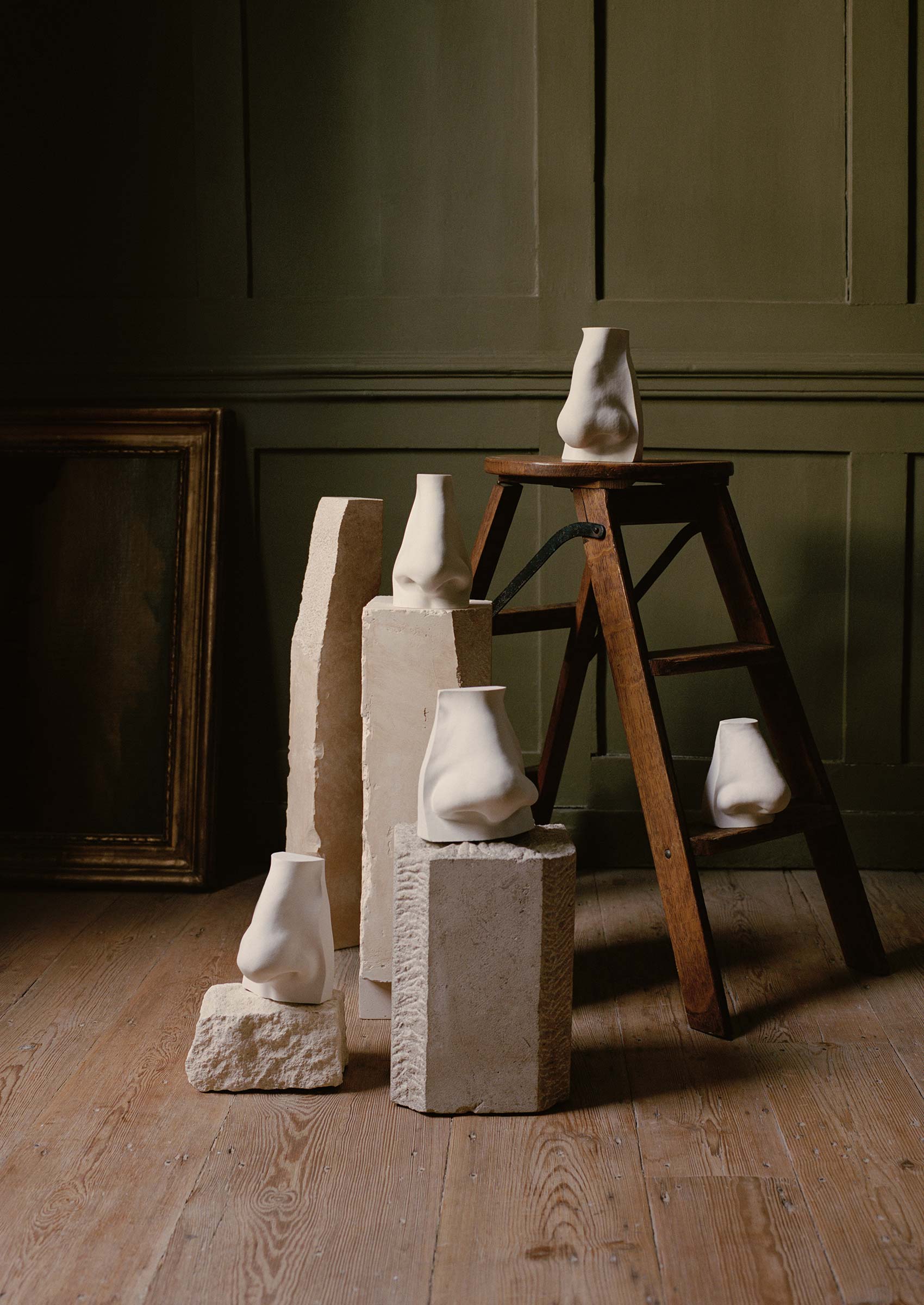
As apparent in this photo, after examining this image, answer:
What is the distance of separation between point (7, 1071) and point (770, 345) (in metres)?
2.06

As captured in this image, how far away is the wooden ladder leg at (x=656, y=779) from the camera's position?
2.04m

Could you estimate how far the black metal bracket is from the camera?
82.6 inches

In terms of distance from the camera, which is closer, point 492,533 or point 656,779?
point 656,779

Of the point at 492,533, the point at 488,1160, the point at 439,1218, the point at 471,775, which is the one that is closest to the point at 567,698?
the point at 492,533

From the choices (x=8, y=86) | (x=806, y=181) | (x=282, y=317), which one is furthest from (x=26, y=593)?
(x=806, y=181)

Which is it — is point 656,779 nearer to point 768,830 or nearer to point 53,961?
point 768,830

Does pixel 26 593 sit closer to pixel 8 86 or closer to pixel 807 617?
pixel 8 86

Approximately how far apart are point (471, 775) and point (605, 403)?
2.51ft

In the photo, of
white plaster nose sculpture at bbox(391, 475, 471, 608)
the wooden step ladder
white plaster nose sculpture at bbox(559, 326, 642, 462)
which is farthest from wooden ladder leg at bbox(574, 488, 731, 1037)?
white plaster nose sculpture at bbox(391, 475, 471, 608)

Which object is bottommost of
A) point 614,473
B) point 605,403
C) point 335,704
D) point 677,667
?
point 335,704

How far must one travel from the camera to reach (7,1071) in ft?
6.17

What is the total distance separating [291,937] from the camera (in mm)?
1794

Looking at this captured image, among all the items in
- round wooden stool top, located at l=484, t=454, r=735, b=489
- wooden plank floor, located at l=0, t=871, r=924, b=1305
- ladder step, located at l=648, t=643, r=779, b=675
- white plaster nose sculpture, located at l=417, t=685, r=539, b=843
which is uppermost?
round wooden stool top, located at l=484, t=454, r=735, b=489

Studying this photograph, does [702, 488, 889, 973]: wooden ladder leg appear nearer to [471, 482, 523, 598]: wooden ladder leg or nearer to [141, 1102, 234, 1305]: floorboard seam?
[471, 482, 523, 598]: wooden ladder leg
